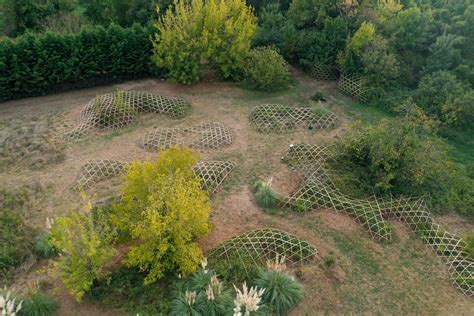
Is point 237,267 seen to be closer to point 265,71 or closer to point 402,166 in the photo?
point 402,166

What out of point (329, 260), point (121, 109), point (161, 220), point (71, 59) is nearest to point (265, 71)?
point (121, 109)

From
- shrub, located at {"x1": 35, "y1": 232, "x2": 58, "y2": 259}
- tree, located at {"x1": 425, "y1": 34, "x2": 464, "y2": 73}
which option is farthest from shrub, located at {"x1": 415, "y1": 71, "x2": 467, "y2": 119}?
shrub, located at {"x1": 35, "y1": 232, "x2": 58, "y2": 259}

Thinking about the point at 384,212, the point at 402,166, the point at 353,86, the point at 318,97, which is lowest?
the point at 318,97

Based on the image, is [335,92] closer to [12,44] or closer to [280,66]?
[280,66]

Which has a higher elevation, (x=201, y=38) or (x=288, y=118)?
(x=201, y=38)

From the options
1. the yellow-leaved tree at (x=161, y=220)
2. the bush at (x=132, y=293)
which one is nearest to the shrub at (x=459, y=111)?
the yellow-leaved tree at (x=161, y=220)

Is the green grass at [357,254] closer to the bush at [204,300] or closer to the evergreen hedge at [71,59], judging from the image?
the bush at [204,300]
